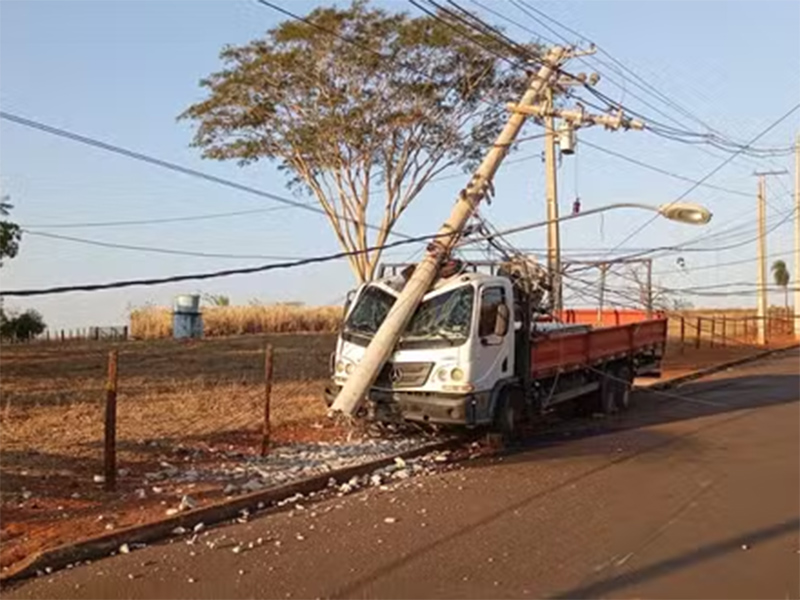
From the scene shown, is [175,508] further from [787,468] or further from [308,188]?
[308,188]

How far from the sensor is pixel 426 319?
13.6m

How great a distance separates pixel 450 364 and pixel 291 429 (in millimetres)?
3195

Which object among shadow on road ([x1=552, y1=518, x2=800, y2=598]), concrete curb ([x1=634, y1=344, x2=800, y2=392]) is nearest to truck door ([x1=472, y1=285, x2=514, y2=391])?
shadow on road ([x1=552, y1=518, x2=800, y2=598])

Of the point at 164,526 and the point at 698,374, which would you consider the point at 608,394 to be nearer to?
the point at 698,374

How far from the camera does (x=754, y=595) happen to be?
6457 millimetres

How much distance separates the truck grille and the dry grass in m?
41.9

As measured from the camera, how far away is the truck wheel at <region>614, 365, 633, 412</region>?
1853 cm

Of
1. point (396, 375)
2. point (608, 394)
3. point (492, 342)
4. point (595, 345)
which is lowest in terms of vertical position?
point (608, 394)

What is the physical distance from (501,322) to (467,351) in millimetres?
823

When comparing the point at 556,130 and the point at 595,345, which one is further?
the point at 556,130

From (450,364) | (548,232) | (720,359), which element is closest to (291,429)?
(450,364)

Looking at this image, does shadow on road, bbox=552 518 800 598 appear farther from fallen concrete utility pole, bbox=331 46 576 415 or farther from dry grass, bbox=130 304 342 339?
dry grass, bbox=130 304 342 339

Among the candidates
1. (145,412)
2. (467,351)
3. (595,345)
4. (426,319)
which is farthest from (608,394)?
(145,412)

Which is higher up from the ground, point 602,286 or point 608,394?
point 602,286
